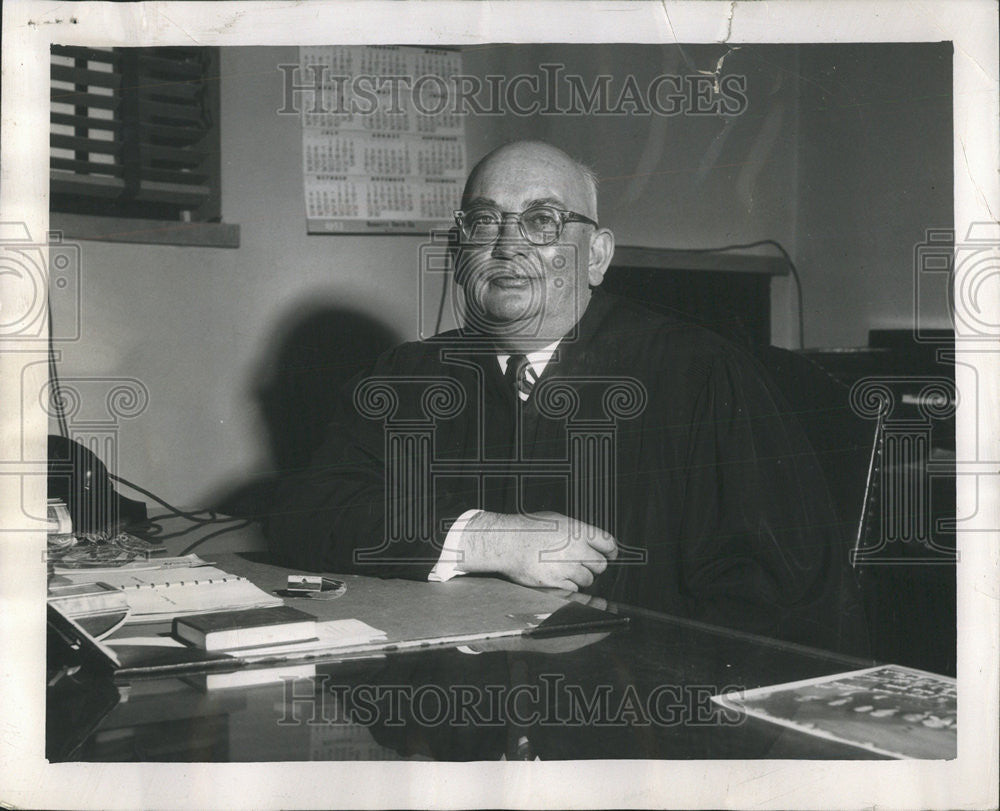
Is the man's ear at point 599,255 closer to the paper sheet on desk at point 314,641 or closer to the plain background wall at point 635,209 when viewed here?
the plain background wall at point 635,209

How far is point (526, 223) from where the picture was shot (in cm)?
117

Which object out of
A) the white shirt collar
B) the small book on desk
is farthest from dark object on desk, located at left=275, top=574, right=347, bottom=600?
the white shirt collar

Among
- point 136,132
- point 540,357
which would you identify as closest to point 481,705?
point 540,357

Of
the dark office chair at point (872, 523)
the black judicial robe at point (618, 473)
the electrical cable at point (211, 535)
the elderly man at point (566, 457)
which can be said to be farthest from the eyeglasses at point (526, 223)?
the electrical cable at point (211, 535)

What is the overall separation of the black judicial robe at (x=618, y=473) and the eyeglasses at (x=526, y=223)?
11cm

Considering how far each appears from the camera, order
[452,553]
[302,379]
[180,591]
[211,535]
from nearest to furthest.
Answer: [180,591]
[452,553]
[211,535]
[302,379]

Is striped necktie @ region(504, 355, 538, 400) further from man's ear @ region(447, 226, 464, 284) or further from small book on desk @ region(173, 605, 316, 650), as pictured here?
small book on desk @ region(173, 605, 316, 650)

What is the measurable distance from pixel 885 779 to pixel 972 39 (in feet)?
2.70

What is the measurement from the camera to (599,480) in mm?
1063

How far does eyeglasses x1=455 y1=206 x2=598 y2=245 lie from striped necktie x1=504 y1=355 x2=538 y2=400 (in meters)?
0.16

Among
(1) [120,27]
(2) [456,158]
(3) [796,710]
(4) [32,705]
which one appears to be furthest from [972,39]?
(4) [32,705]

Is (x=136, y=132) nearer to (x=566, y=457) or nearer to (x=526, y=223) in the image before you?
(x=526, y=223)

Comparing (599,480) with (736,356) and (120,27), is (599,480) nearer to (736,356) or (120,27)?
(736,356)

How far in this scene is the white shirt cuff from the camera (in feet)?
3.20
